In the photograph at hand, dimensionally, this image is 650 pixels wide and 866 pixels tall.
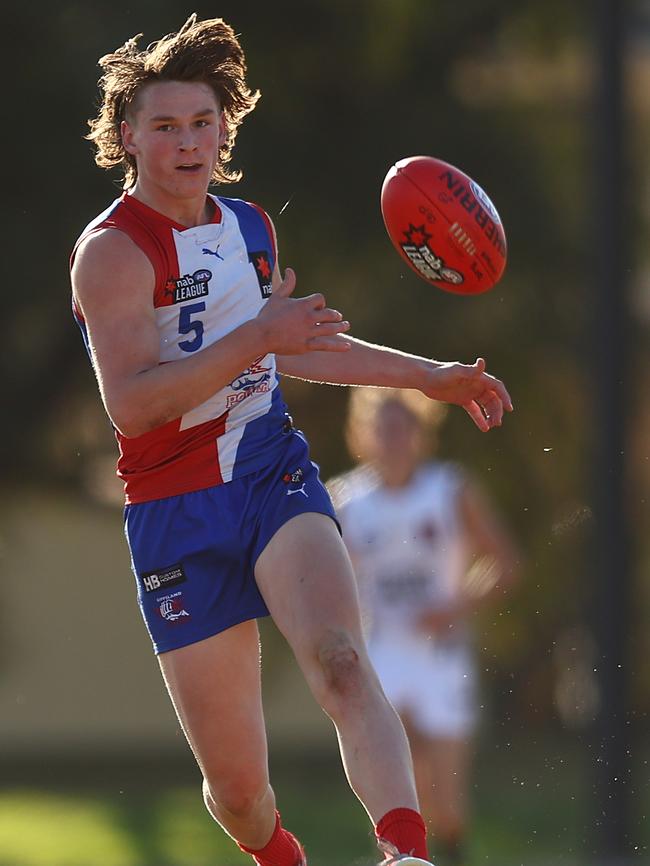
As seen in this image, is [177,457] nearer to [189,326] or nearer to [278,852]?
[189,326]

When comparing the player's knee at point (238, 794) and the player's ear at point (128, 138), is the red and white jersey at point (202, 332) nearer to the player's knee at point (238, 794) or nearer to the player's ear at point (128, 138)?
the player's ear at point (128, 138)

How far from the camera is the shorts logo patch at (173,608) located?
4781 mm

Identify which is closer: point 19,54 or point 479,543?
point 479,543

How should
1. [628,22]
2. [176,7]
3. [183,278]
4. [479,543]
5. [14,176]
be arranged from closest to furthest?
[183,278] → [479,543] → [628,22] → [176,7] → [14,176]

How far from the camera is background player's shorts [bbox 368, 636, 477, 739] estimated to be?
769 cm

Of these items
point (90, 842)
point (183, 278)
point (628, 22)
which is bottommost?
point (90, 842)

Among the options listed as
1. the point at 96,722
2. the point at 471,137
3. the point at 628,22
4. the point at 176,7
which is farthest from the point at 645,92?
the point at 96,722

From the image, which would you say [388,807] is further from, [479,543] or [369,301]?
[369,301]

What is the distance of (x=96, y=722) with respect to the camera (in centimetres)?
1733

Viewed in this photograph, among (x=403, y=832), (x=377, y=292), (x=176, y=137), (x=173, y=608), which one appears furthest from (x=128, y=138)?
(x=377, y=292)

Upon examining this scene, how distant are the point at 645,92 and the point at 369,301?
3579 millimetres

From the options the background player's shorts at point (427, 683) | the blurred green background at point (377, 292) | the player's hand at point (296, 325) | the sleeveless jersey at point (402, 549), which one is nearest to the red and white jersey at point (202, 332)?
the player's hand at point (296, 325)

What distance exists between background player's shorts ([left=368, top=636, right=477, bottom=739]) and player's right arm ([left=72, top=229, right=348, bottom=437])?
11.1 ft

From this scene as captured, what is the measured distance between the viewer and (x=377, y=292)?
1347 cm
